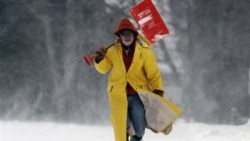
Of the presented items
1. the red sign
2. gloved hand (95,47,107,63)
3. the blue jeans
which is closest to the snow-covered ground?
the red sign

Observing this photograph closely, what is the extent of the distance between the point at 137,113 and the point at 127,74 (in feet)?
1.19

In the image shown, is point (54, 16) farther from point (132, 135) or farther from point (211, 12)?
point (132, 135)

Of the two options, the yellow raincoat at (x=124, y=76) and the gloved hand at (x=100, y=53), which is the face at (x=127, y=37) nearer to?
the yellow raincoat at (x=124, y=76)

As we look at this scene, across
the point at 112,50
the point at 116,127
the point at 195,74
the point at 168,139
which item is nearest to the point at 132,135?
the point at 116,127

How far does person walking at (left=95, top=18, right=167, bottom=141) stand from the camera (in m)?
5.64

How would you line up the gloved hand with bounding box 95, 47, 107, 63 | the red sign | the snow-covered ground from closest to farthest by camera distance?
the gloved hand with bounding box 95, 47, 107, 63 → the red sign → the snow-covered ground

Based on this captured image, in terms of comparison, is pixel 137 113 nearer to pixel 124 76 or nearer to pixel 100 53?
pixel 124 76

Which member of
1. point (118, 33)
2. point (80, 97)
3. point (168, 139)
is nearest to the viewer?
point (118, 33)

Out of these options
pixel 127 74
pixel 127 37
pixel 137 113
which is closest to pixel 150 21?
pixel 127 37

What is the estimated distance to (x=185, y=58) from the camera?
27.1 feet

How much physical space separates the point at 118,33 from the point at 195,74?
2799mm

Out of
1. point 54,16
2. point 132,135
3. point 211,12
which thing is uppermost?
point 54,16

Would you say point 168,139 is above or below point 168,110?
below

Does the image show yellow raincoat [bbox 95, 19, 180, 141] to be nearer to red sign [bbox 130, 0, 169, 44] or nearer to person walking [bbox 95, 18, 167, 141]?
person walking [bbox 95, 18, 167, 141]
